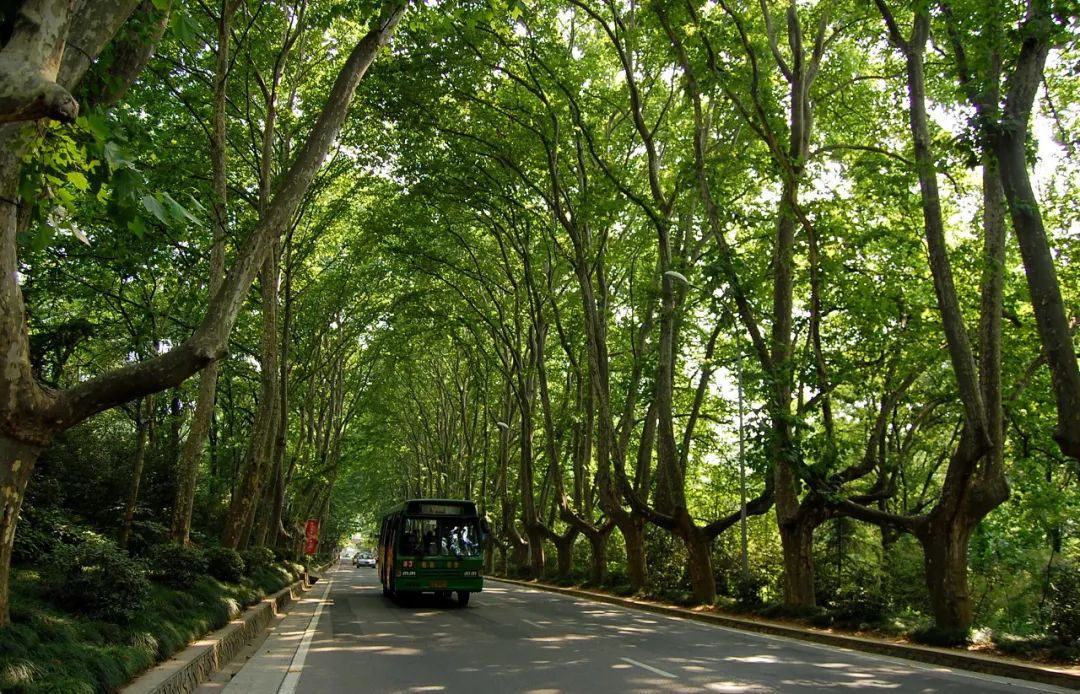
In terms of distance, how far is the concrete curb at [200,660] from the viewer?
266 inches

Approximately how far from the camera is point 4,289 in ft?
20.1

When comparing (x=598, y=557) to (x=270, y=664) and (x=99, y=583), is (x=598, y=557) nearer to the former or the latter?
(x=270, y=664)

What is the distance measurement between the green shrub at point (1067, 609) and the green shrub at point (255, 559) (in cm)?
1504

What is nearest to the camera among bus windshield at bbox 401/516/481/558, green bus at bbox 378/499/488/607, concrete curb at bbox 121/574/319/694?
concrete curb at bbox 121/574/319/694

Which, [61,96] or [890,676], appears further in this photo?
[890,676]

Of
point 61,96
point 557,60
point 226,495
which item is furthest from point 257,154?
point 226,495

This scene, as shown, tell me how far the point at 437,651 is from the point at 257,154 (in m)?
12.8

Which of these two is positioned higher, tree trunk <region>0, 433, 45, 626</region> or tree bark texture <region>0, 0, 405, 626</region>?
tree bark texture <region>0, 0, 405, 626</region>

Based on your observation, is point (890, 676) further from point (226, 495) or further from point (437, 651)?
point (226, 495)

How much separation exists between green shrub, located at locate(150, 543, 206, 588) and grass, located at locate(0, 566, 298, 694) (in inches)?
38.3

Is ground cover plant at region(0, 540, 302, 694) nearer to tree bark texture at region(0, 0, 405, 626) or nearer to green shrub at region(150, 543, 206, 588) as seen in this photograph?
green shrub at region(150, 543, 206, 588)

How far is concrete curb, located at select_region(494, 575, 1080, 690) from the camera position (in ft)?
31.4

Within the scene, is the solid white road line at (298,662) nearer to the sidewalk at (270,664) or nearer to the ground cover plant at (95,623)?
the sidewalk at (270,664)

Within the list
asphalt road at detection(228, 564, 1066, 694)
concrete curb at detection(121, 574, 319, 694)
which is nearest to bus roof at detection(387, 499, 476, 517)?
asphalt road at detection(228, 564, 1066, 694)
